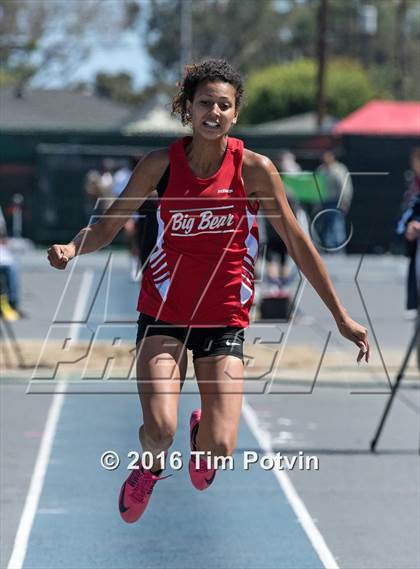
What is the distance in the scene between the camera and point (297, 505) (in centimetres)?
1080

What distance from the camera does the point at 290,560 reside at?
9.32m

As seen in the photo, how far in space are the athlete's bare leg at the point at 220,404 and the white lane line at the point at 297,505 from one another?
237cm

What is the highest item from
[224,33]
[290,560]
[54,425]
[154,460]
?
[154,460]

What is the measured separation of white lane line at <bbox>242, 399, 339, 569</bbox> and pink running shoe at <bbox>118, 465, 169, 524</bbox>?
6.83 feet

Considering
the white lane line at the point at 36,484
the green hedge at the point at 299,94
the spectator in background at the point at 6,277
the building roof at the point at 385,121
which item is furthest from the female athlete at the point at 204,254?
the green hedge at the point at 299,94

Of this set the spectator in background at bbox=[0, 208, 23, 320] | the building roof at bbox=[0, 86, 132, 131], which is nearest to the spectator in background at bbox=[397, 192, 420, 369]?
the spectator in background at bbox=[0, 208, 23, 320]

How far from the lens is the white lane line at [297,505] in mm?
9420

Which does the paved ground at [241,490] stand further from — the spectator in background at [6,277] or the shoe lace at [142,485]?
the spectator in background at [6,277]

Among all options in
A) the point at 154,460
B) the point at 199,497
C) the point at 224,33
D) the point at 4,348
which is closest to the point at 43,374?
→ the point at 4,348

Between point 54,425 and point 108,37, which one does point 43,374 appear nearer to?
point 54,425

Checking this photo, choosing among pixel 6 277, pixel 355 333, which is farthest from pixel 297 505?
pixel 6 277

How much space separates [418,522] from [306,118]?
50044mm

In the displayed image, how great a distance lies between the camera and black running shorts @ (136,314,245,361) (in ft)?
23.0

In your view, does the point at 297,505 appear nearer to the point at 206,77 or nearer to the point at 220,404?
the point at 220,404
